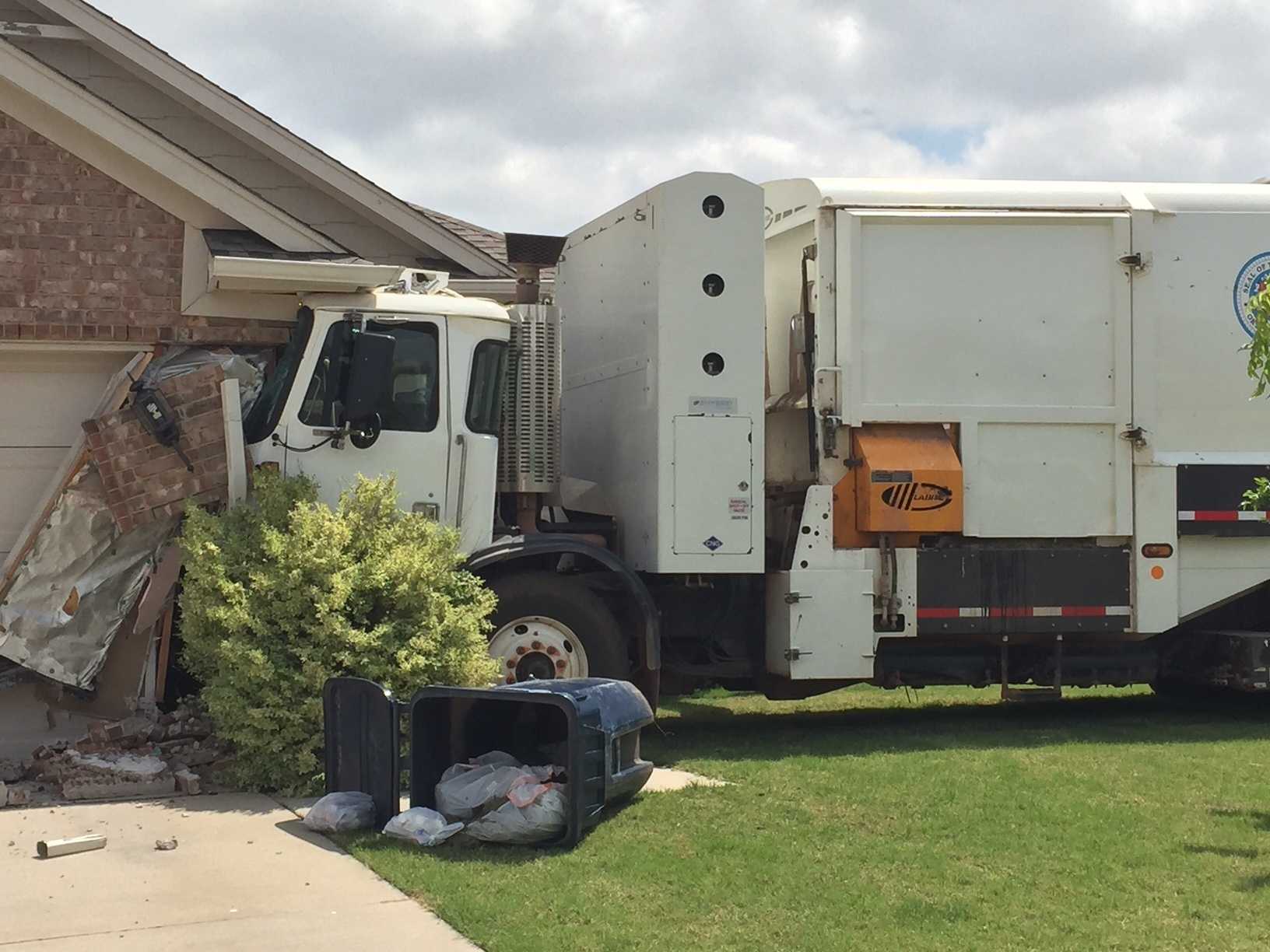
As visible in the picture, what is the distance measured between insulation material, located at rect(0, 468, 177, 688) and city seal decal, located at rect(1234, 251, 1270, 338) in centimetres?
700

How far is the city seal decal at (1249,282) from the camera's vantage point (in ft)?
33.3

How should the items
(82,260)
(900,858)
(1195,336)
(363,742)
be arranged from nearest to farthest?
(900,858) < (363,742) < (82,260) < (1195,336)

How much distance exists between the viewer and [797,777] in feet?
27.1

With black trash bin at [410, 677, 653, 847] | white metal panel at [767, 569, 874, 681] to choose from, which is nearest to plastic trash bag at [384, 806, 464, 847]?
black trash bin at [410, 677, 653, 847]

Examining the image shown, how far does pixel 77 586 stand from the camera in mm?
9117

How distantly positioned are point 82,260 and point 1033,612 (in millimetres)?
6583

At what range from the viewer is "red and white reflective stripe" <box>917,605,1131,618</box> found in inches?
386

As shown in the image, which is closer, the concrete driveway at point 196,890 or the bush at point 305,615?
the concrete driveway at point 196,890

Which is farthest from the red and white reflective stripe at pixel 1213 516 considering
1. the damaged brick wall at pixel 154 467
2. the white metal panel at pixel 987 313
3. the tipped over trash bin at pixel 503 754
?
the damaged brick wall at pixel 154 467

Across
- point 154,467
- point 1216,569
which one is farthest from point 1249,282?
point 154,467

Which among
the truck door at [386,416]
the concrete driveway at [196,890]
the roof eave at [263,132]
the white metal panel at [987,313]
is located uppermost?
the roof eave at [263,132]

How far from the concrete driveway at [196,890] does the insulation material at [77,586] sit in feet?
5.26

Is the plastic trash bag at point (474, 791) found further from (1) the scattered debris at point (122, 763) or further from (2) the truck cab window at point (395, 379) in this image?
(2) the truck cab window at point (395, 379)

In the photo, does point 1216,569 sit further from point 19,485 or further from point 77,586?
point 19,485
